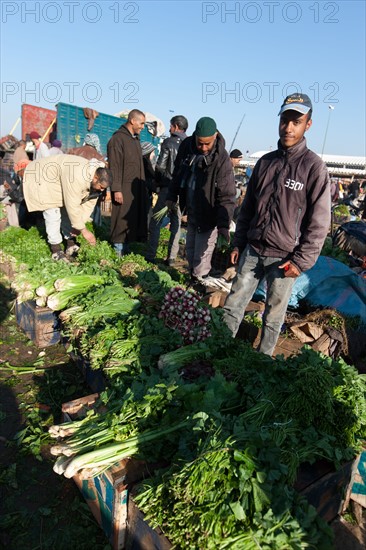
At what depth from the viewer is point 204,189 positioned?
15.4ft

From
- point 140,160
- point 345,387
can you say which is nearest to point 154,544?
point 345,387

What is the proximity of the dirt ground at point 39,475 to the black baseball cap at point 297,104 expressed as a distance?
2950 millimetres

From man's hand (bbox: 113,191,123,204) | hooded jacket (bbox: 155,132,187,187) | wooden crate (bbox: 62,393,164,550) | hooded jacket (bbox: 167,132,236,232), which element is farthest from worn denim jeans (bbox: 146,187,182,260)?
wooden crate (bbox: 62,393,164,550)

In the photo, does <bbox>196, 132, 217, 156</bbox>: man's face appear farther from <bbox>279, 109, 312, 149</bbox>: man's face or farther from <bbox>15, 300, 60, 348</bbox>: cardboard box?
<bbox>15, 300, 60, 348</bbox>: cardboard box

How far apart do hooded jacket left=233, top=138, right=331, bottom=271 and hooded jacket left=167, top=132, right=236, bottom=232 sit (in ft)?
3.81

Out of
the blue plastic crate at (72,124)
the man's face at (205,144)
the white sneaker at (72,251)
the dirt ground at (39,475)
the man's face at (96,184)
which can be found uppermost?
the blue plastic crate at (72,124)

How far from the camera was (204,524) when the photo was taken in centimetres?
161

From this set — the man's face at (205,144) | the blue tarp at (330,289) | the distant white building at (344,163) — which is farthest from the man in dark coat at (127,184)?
the distant white building at (344,163)

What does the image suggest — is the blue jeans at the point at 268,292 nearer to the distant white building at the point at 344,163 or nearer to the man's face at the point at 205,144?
the man's face at the point at 205,144

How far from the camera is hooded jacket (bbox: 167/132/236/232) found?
15.0 ft

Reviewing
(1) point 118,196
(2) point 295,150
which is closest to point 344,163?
(1) point 118,196

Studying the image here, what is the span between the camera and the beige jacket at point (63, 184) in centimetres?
529

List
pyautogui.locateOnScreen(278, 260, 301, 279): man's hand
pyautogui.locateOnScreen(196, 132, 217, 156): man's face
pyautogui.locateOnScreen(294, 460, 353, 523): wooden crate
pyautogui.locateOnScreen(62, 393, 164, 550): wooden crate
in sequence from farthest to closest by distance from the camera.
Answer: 1. pyautogui.locateOnScreen(196, 132, 217, 156): man's face
2. pyautogui.locateOnScreen(278, 260, 301, 279): man's hand
3. pyautogui.locateOnScreen(294, 460, 353, 523): wooden crate
4. pyautogui.locateOnScreen(62, 393, 164, 550): wooden crate

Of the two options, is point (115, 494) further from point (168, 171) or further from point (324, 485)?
point (168, 171)
